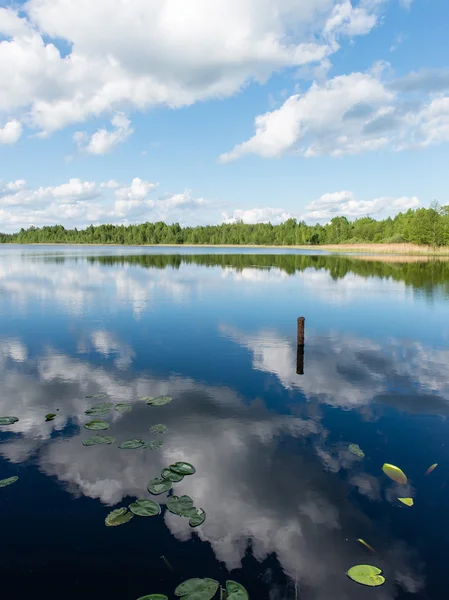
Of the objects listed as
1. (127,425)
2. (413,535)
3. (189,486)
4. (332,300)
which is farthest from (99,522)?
(332,300)

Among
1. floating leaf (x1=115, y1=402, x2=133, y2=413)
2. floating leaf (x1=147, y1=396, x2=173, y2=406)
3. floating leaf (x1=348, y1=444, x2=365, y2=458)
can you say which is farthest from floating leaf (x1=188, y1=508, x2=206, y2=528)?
floating leaf (x1=147, y1=396, x2=173, y2=406)

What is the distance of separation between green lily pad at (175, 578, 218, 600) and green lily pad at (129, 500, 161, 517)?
208cm

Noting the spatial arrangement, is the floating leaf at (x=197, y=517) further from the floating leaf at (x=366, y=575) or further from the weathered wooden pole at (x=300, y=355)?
the weathered wooden pole at (x=300, y=355)

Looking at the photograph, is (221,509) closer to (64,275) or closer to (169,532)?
(169,532)

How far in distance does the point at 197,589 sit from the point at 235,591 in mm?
705

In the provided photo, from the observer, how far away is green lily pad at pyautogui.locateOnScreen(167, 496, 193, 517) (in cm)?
949

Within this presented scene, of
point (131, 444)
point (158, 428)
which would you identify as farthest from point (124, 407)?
point (131, 444)

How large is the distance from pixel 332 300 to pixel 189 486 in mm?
34892

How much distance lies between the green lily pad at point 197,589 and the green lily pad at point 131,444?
5.27 meters

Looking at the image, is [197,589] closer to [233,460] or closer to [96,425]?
[233,460]

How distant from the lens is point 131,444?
12469 millimetres

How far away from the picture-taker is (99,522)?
917 cm

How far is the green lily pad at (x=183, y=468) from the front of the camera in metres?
11.1

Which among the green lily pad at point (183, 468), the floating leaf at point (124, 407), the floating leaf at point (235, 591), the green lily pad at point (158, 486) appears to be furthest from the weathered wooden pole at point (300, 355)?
the floating leaf at point (235, 591)
